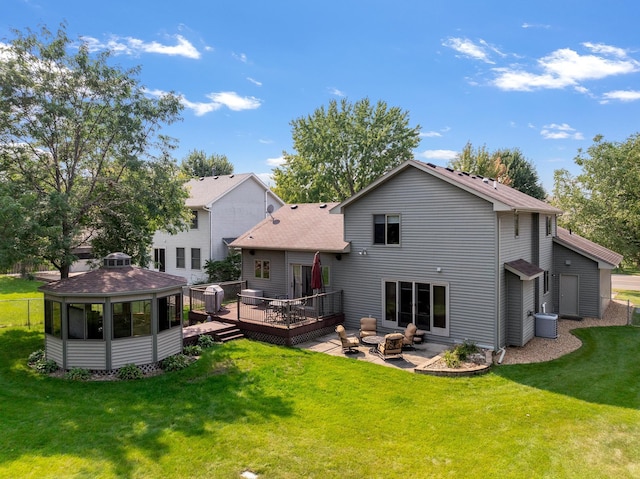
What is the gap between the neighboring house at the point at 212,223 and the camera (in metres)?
27.9

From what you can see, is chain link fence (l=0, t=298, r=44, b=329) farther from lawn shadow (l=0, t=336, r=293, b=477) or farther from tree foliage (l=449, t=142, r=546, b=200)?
tree foliage (l=449, t=142, r=546, b=200)

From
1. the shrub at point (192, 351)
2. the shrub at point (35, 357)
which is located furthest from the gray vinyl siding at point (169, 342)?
the shrub at point (35, 357)

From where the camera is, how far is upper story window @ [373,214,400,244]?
15.6m

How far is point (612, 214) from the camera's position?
3053 centimetres

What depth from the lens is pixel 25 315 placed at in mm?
18125

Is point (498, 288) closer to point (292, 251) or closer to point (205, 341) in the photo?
point (292, 251)

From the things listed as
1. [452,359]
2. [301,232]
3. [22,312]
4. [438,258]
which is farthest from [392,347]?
[22,312]

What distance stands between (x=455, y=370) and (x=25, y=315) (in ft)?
60.8

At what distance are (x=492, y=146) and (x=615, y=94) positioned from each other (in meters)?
15.8

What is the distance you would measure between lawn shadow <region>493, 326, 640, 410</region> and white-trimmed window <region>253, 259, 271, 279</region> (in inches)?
455

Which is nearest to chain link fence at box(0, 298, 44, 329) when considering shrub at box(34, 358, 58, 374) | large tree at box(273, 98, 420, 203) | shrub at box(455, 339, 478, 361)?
shrub at box(34, 358, 58, 374)

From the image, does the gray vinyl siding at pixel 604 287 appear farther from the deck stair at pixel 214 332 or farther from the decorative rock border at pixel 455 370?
the deck stair at pixel 214 332

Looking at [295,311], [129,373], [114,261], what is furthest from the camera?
[295,311]

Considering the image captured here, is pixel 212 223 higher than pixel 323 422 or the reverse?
higher
